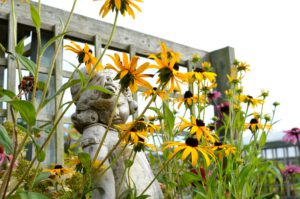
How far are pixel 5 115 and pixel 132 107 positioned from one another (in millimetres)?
968

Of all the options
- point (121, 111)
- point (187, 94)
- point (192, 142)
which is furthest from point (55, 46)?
point (192, 142)

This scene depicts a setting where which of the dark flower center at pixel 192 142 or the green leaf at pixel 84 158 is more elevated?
the dark flower center at pixel 192 142

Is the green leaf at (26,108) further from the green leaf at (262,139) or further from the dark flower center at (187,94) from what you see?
the green leaf at (262,139)

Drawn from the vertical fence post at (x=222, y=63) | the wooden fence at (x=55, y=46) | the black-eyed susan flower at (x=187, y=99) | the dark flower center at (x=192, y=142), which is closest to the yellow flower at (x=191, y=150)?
the dark flower center at (x=192, y=142)

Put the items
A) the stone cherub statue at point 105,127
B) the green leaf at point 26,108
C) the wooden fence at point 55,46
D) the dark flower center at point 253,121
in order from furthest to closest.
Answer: the wooden fence at point 55,46 → the dark flower center at point 253,121 → the stone cherub statue at point 105,127 → the green leaf at point 26,108

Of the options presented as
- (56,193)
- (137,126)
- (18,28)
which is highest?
(18,28)

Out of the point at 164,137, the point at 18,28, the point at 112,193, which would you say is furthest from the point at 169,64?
the point at 18,28

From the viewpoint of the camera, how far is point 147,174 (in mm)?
1272

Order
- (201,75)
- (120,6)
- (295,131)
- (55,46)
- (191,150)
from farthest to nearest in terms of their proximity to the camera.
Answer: (295,131) → (55,46) → (201,75) → (191,150) → (120,6)

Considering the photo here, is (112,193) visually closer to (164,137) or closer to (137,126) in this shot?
(137,126)

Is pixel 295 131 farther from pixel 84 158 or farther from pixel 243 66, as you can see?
pixel 84 158

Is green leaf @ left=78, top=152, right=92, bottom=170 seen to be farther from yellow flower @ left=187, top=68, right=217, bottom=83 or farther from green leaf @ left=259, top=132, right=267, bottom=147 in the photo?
green leaf @ left=259, top=132, right=267, bottom=147

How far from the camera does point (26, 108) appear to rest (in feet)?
2.16

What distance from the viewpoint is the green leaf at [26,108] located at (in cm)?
65
